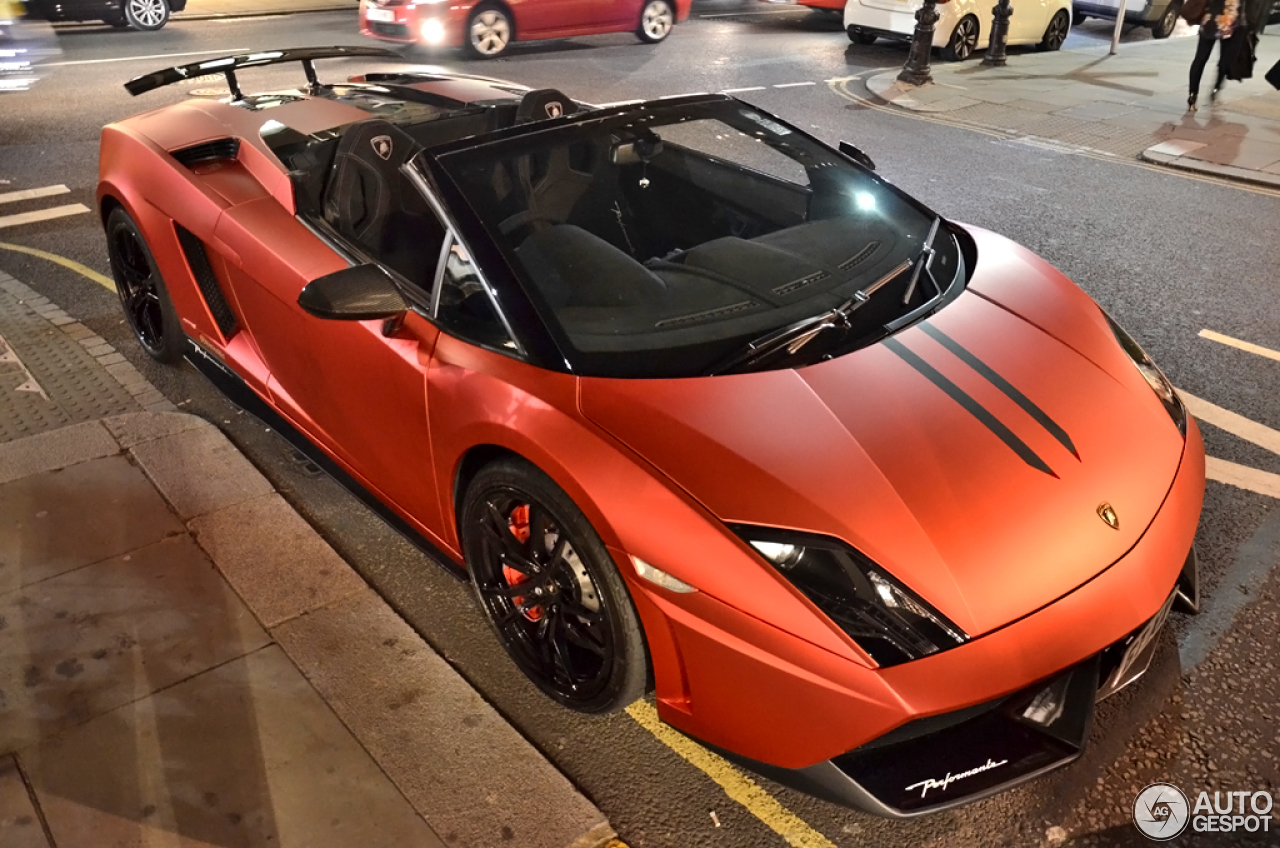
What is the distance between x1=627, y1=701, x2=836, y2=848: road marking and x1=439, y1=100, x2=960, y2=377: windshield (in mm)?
999

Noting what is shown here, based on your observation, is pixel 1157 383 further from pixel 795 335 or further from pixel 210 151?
pixel 210 151

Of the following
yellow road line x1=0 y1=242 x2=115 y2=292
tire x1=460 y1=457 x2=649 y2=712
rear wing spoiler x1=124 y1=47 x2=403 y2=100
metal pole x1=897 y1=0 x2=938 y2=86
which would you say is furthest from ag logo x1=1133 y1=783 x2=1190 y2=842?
metal pole x1=897 y1=0 x2=938 y2=86

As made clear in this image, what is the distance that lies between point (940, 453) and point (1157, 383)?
3.32 feet

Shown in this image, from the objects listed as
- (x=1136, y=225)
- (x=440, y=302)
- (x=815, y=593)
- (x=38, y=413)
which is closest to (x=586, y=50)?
(x=1136, y=225)

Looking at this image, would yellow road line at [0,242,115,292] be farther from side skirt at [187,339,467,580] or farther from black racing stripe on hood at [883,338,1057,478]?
black racing stripe on hood at [883,338,1057,478]

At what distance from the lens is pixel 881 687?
1.99m

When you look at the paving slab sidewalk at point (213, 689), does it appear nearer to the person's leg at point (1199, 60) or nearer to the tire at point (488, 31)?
the person's leg at point (1199, 60)

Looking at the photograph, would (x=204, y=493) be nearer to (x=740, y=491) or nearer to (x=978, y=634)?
(x=740, y=491)

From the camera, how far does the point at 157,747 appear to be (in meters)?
2.56

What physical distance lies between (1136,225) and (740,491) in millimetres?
5783

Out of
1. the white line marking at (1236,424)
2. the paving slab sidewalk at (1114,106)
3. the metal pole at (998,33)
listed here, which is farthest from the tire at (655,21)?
the white line marking at (1236,424)

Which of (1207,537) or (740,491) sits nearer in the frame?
(740,491)

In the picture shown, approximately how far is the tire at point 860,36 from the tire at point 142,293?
11.7 meters

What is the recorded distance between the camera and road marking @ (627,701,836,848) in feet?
7.88
